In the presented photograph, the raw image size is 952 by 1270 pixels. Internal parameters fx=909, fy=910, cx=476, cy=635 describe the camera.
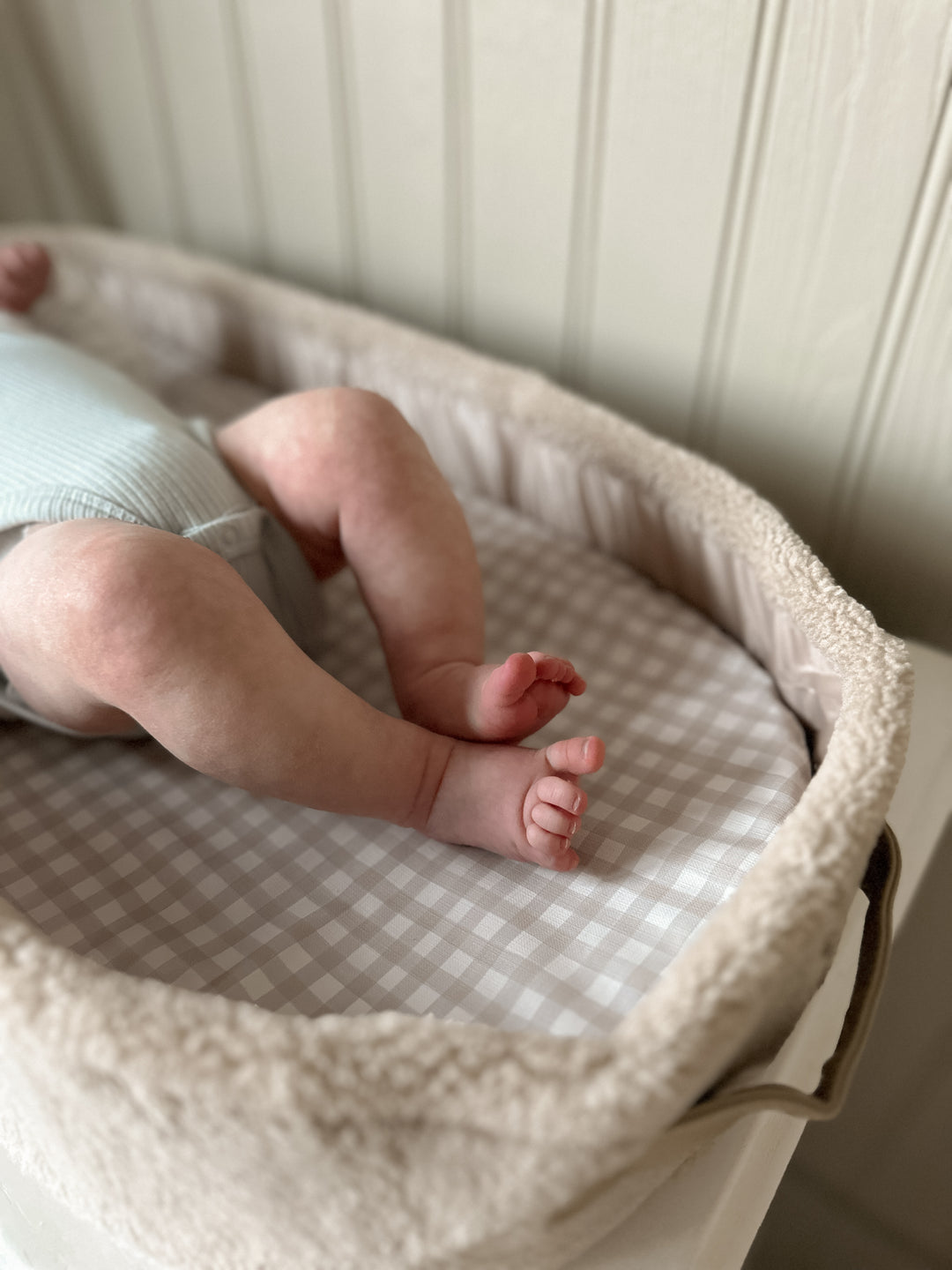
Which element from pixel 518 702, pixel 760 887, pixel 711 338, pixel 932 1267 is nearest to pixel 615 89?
pixel 711 338

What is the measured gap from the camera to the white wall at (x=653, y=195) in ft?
2.10

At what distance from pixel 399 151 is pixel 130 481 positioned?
18.9 inches

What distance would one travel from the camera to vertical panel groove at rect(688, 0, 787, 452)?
2.09 feet

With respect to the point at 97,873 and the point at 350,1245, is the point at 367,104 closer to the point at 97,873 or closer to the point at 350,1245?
the point at 97,873

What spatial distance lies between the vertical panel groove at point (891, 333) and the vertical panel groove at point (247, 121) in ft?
2.30

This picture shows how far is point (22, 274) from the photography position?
94 cm

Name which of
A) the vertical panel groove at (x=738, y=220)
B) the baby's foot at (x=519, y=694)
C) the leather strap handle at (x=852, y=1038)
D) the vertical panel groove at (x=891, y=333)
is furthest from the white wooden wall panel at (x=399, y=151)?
the leather strap handle at (x=852, y=1038)

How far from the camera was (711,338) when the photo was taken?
79 cm

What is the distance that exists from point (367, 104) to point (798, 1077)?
0.90 meters

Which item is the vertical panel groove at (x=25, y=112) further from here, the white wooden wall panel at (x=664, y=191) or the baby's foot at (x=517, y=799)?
the baby's foot at (x=517, y=799)

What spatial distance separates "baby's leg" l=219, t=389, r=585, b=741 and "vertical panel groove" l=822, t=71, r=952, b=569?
1.11ft

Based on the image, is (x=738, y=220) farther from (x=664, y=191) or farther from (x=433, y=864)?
(x=433, y=864)

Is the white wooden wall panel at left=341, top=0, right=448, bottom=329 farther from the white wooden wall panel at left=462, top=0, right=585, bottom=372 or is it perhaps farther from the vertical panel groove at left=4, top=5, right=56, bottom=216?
the vertical panel groove at left=4, top=5, right=56, bottom=216

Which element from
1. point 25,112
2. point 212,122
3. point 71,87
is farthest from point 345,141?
point 25,112
